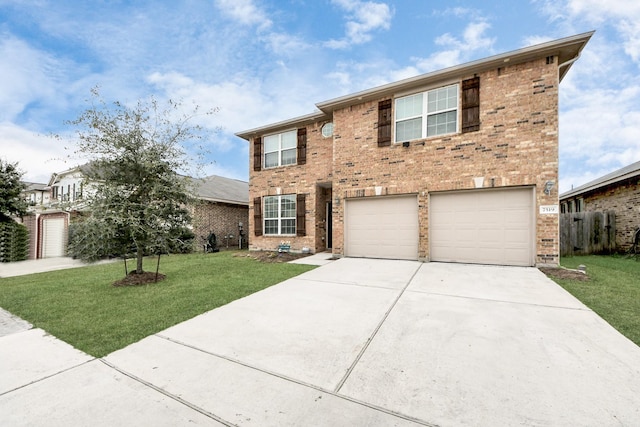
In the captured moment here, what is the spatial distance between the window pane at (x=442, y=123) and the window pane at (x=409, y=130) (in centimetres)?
29

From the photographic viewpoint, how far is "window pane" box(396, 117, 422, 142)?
8.15 metres

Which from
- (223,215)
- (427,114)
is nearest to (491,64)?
(427,114)

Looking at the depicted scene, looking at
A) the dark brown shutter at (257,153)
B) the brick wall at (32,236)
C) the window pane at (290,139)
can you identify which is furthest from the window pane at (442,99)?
the brick wall at (32,236)

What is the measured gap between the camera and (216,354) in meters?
2.65

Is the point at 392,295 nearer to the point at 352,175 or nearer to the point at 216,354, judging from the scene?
the point at 216,354

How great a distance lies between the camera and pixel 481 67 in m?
7.16

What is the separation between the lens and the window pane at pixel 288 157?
37.1 feet

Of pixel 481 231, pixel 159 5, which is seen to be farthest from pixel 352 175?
pixel 159 5

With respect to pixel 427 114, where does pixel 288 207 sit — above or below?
below

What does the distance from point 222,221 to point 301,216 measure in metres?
6.20

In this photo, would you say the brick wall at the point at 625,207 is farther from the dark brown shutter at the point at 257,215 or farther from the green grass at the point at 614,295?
the dark brown shutter at the point at 257,215

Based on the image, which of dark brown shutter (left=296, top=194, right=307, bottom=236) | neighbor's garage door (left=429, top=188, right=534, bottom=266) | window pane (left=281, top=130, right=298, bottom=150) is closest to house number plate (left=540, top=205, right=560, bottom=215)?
neighbor's garage door (left=429, top=188, right=534, bottom=266)

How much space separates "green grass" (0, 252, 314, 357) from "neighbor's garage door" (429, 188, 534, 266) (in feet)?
14.2

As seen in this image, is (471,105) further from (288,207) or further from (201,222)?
(201,222)
